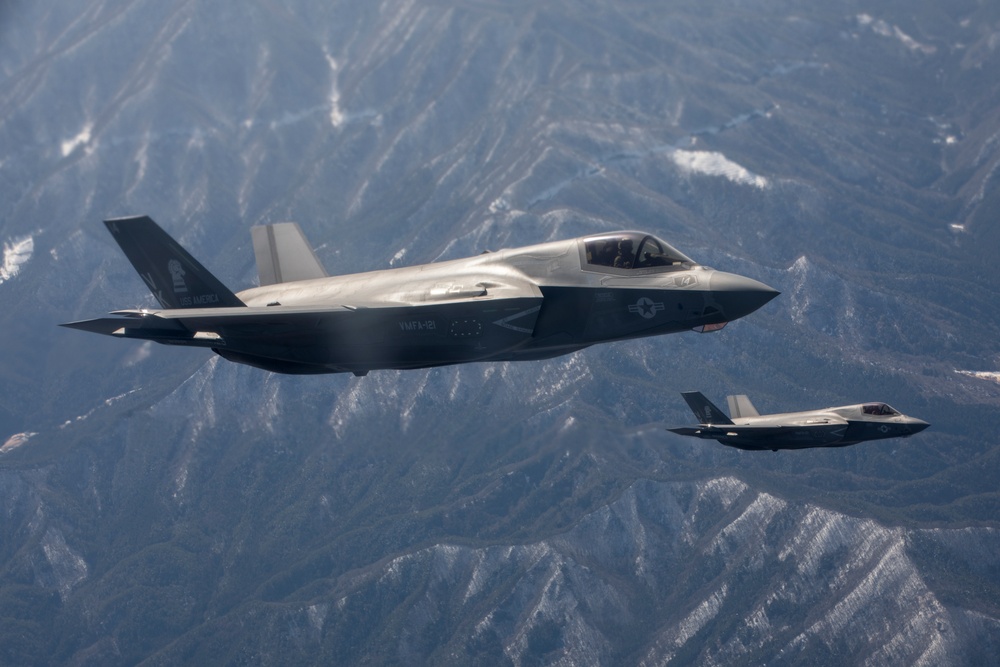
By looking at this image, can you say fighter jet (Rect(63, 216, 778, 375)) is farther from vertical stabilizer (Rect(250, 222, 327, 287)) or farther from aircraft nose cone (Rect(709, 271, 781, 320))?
vertical stabilizer (Rect(250, 222, 327, 287))

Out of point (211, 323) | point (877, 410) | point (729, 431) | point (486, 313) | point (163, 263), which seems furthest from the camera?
point (877, 410)

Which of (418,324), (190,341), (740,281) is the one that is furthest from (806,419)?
(190,341)

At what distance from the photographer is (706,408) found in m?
90.9

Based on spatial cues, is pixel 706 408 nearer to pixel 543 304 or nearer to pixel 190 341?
pixel 543 304

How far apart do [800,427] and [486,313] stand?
139 feet

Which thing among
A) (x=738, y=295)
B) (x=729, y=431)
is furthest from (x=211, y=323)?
(x=729, y=431)

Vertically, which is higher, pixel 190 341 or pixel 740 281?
pixel 190 341

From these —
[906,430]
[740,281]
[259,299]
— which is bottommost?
[906,430]

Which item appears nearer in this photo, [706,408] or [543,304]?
[543,304]

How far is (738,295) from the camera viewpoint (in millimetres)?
48500

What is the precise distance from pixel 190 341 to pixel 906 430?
6008 centimetres

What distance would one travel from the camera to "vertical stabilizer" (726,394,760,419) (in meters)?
95.1

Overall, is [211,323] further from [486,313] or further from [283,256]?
[283,256]

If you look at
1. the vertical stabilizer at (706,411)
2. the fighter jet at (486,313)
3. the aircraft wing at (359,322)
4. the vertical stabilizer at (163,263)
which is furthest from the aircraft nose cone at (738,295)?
the vertical stabilizer at (706,411)
